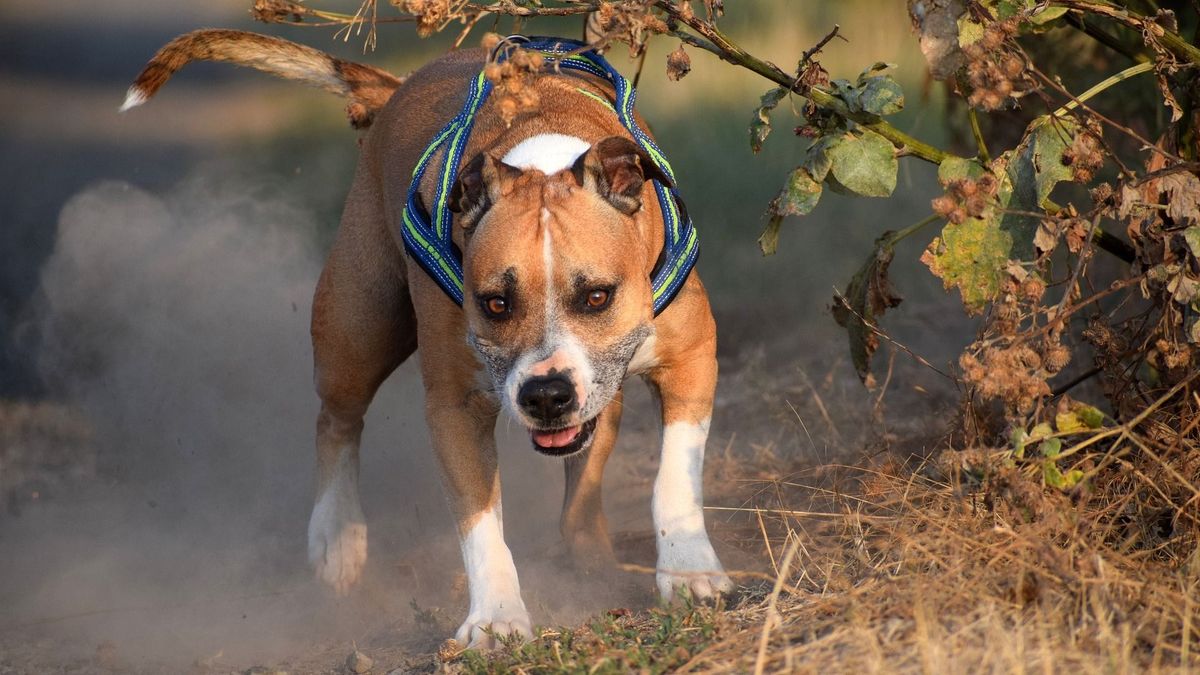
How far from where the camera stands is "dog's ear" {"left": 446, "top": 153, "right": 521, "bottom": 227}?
13.8 ft

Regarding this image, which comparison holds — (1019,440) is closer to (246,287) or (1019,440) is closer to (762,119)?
(762,119)

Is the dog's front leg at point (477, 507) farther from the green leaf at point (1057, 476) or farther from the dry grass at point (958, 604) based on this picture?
the green leaf at point (1057, 476)

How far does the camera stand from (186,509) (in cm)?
685

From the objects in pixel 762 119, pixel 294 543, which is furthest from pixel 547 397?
pixel 294 543

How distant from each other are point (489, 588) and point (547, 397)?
0.72 m

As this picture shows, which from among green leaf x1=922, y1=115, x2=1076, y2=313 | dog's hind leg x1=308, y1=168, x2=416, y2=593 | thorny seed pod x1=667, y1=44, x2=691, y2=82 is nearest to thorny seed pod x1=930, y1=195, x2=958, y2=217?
green leaf x1=922, y1=115, x2=1076, y2=313

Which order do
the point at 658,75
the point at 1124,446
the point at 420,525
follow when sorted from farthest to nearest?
the point at 658,75
the point at 420,525
the point at 1124,446

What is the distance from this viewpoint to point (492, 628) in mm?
4086

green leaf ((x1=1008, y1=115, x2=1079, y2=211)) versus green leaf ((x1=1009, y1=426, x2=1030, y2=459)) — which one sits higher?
green leaf ((x1=1008, y1=115, x2=1079, y2=211))

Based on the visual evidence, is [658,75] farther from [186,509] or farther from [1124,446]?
[1124,446]

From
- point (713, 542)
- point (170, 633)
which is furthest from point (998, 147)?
point (170, 633)

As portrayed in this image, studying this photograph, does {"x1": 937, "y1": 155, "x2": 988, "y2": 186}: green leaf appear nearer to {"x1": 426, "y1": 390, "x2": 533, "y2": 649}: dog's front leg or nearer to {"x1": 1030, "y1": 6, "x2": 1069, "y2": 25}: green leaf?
{"x1": 1030, "y1": 6, "x2": 1069, "y2": 25}: green leaf

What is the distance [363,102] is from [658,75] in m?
2.67

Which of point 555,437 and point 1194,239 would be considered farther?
point 555,437
